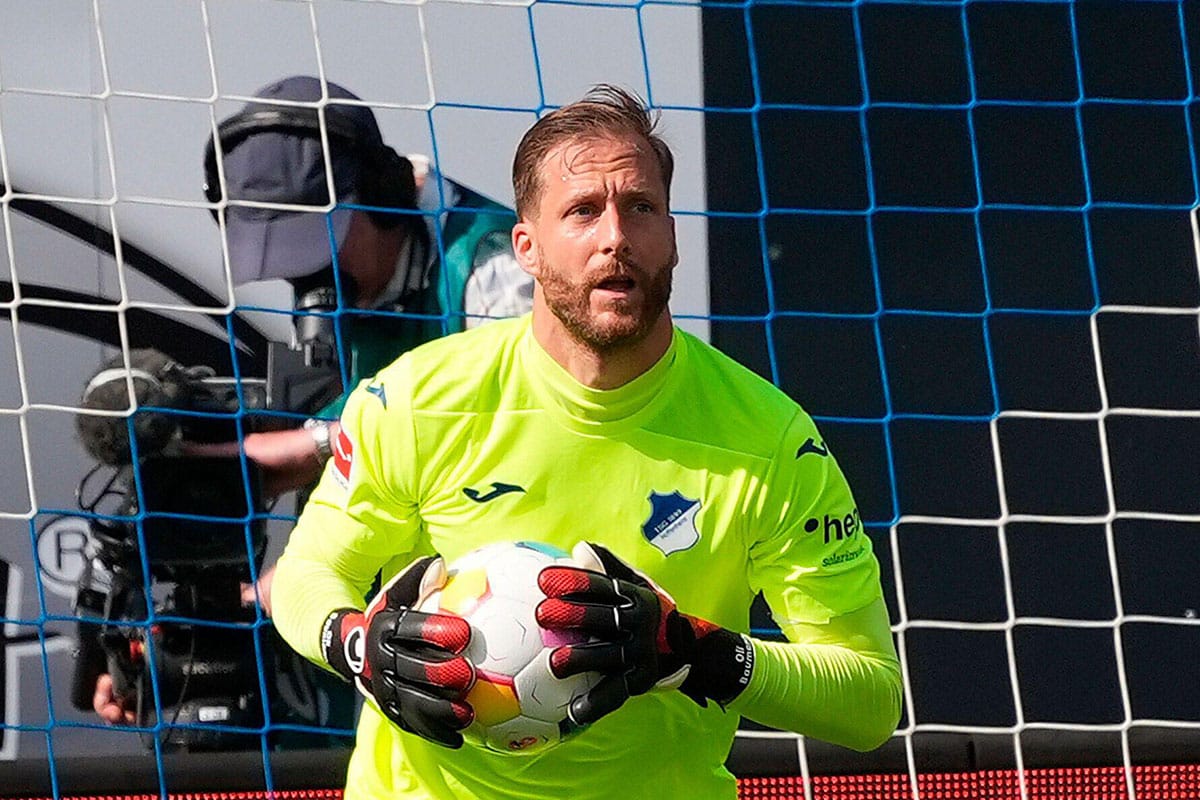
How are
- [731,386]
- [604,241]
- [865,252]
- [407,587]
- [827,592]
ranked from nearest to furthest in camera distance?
[407,587], [604,241], [827,592], [731,386], [865,252]

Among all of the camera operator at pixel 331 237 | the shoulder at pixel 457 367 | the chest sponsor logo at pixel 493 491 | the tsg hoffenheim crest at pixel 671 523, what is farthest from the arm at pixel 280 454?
the tsg hoffenheim crest at pixel 671 523

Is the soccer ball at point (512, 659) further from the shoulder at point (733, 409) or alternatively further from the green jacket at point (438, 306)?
the green jacket at point (438, 306)

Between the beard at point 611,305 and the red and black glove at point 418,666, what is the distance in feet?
1.27

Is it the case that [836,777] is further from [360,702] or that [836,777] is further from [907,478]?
[360,702]

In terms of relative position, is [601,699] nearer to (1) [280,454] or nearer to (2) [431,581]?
(2) [431,581]

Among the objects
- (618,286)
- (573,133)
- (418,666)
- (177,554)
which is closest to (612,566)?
(418,666)

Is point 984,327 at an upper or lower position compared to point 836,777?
upper

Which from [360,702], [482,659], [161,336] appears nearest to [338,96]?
[161,336]

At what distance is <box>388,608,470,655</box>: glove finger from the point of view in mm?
2076

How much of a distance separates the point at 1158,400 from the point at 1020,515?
1.46 feet

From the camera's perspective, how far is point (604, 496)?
2408mm

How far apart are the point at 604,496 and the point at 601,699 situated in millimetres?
398

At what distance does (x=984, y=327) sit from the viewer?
162 inches

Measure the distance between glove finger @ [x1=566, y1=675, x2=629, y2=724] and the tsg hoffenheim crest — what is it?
0.34 meters
